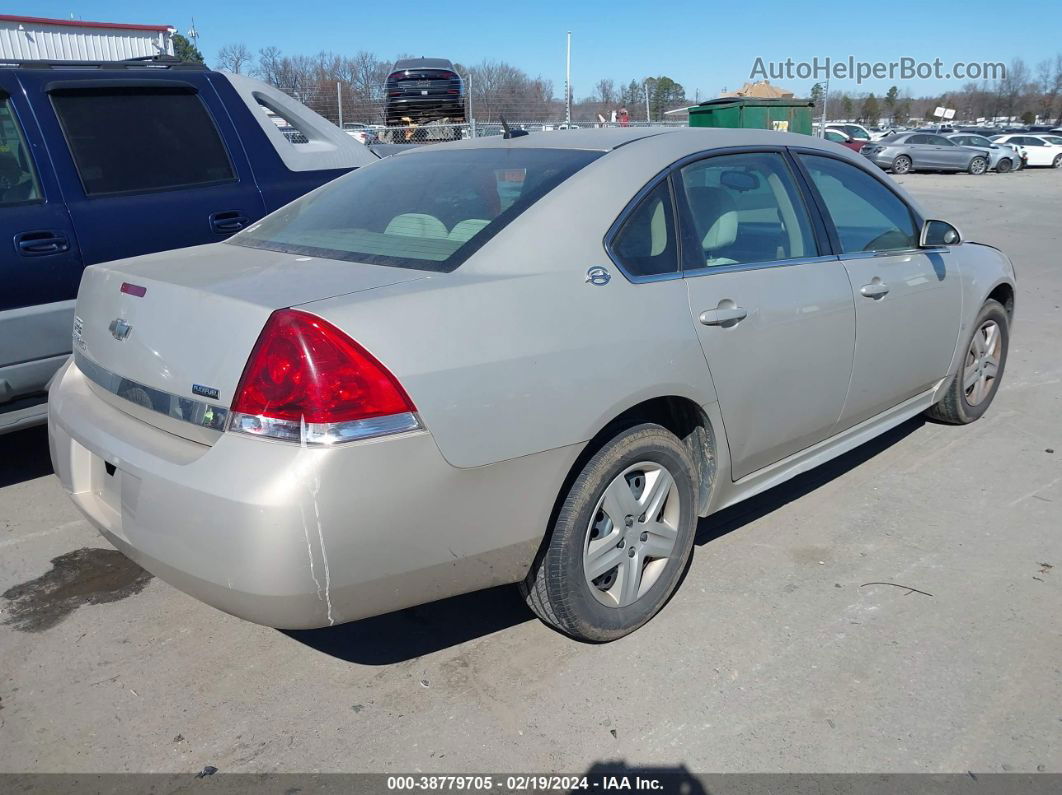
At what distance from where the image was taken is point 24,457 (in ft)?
15.4

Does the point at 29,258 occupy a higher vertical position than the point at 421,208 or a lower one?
lower

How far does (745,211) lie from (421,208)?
1242 mm

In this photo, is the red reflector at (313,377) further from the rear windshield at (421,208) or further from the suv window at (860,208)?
the suv window at (860,208)

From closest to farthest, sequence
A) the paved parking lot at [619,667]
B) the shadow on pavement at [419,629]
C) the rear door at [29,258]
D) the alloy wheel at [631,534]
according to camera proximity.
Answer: the paved parking lot at [619,667] → the alloy wheel at [631,534] → the shadow on pavement at [419,629] → the rear door at [29,258]

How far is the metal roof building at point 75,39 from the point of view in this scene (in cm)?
1786

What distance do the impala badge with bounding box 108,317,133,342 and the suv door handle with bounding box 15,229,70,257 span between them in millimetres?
1577

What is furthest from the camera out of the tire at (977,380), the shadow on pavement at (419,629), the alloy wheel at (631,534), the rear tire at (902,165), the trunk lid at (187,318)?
the rear tire at (902,165)

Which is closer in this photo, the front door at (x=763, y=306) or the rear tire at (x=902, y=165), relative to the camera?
the front door at (x=763, y=306)

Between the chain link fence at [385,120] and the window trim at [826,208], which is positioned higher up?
the chain link fence at [385,120]

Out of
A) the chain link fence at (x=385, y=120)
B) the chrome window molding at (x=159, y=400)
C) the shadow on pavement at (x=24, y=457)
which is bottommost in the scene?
the shadow on pavement at (x=24, y=457)

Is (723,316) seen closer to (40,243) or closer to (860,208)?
(860,208)

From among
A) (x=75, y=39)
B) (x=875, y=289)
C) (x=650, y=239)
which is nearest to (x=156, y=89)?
(x=650, y=239)

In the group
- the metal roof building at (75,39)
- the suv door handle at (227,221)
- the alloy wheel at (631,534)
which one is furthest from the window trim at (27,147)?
the metal roof building at (75,39)

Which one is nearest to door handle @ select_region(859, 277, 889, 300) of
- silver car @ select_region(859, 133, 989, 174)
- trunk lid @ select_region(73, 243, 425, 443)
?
trunk lid @ select_region(73, 243, 425, 443)
